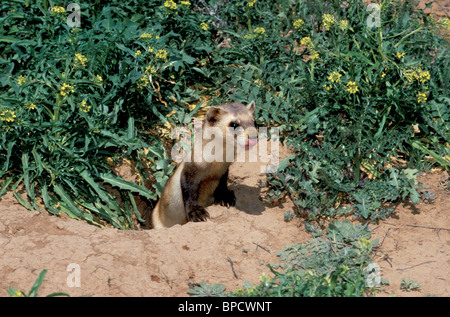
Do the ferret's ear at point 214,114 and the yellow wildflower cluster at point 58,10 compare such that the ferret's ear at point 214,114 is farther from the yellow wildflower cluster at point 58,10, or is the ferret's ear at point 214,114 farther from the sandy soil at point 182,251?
the yellow wildflower cluster at point 58,10

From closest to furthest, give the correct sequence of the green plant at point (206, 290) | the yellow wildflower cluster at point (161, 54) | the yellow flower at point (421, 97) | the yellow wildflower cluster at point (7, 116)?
the green plant at point (206, 290) < the yellow wildflower cluster at point (7, 116) < the yellow flower at point (421, 97) < the yellow wildflower cluster at point (161, 54)

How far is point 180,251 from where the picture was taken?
5.24 meters

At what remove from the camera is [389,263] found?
511 centimetres

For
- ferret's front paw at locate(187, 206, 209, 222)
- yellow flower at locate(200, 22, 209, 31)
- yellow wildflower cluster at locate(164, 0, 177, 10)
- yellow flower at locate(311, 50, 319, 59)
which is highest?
yellow wildflower cluster at locate(164, 0, 177, 10)

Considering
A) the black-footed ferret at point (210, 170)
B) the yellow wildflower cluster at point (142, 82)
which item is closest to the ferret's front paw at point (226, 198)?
the black-footed ferret at point (210, 170)

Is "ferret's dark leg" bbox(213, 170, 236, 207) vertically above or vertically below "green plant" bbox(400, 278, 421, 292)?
above

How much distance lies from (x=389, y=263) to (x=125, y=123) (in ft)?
10.8

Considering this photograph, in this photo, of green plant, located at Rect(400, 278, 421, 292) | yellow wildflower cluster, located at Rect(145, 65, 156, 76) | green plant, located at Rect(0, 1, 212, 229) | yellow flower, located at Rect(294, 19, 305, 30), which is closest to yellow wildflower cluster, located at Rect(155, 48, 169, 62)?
green plant, located at Rect(0, 1, 212, 229)

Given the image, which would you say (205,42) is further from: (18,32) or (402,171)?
(402,171)

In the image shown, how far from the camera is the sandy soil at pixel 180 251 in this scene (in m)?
4.67

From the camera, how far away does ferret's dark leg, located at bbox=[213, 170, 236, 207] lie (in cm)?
644

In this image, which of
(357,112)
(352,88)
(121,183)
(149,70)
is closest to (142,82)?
(149,70)

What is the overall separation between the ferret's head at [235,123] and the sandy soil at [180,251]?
2.59 ft

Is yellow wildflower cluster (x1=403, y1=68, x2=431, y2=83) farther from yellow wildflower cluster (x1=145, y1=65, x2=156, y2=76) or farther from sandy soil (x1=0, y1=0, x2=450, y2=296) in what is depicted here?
yellow wildflower cluster (x1=145, y1=65, x2=156, y2=76)
